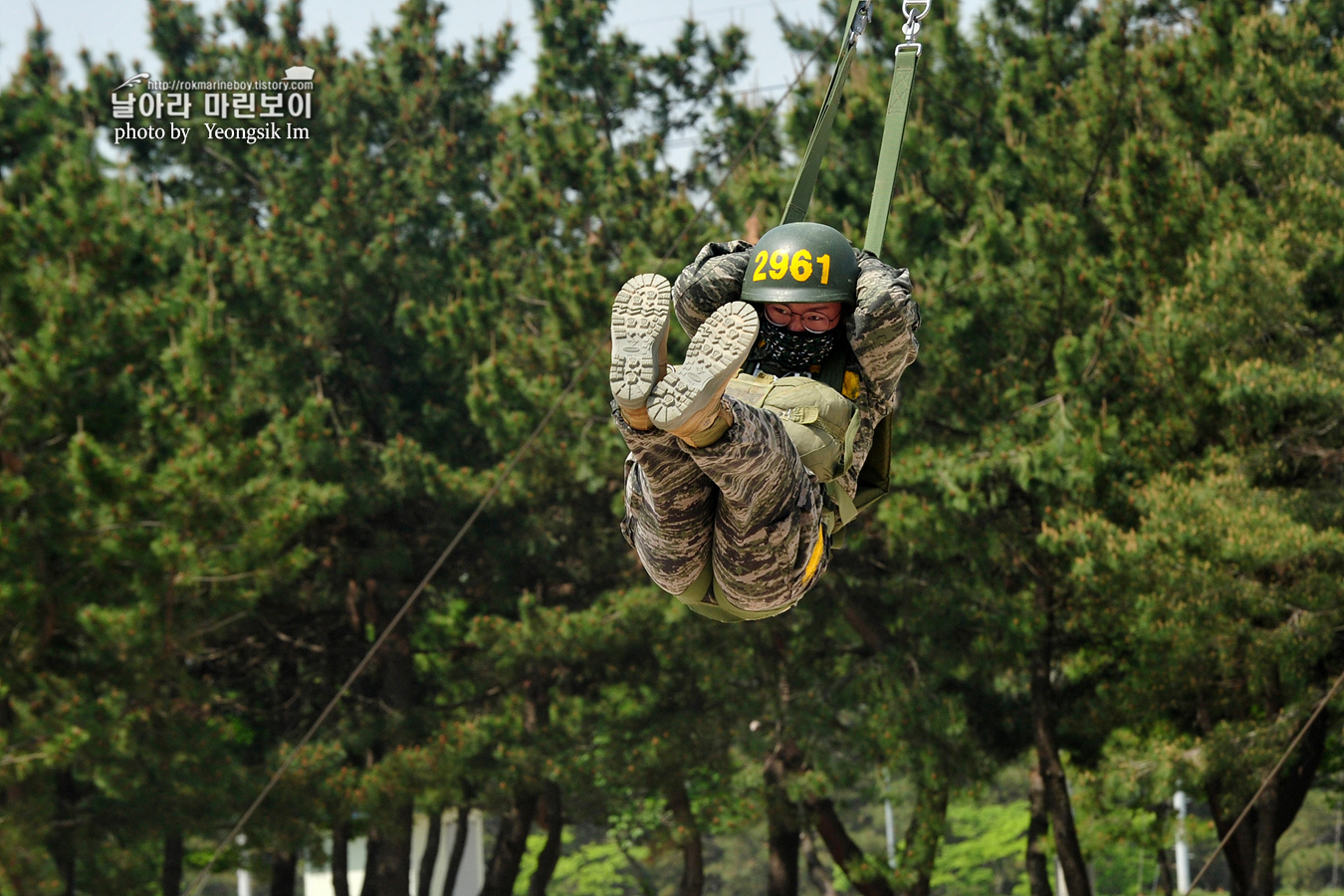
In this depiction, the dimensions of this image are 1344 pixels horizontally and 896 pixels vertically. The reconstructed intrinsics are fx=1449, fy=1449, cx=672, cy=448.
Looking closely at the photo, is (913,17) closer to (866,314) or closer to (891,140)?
(891,140)

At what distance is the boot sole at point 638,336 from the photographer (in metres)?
3.85

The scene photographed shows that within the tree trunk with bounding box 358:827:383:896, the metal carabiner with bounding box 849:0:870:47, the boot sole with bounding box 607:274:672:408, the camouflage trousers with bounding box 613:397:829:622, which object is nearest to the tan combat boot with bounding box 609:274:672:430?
the boot sole with bounding box 607:274:672:408

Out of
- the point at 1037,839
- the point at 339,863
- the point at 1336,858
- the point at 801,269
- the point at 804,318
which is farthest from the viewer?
the point at 1336,858

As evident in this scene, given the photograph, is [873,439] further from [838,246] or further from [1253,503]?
[1253,503]

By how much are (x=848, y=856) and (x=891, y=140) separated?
1247cm

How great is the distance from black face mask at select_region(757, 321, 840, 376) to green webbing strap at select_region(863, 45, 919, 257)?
1.35 feet

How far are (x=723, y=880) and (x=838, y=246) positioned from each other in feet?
Result: 132

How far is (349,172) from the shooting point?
18.6 meters

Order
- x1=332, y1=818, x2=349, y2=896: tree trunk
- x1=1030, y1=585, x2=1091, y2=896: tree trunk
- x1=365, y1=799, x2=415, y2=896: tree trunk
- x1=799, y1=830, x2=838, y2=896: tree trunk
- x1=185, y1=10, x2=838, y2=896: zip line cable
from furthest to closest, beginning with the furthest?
x1=332, y1=818, x2=349, y2=896: tree trunk, x1=799, y1=830, x2=838, y2=896: tree trunk, x1=365, y1=799, x2=415, y2=896: tree trunk, x1=1030, y1=585, x2=1091, y2=896: tree trunk, x1=185, y1=10, x2=838, y2=896: zip line cable

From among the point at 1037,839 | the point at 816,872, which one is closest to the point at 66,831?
the point at 816,872

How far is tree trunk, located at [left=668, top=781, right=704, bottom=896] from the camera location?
17.6 meters

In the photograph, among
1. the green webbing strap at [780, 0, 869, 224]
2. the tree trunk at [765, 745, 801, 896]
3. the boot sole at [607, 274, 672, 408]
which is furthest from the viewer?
the tree trunk at [765, 745, 801, 896]

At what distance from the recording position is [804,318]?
17.8 ft

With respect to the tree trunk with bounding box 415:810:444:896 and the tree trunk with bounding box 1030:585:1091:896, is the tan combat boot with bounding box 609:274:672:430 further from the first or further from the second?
the tree trunk with bounding box 415:810:444:896
